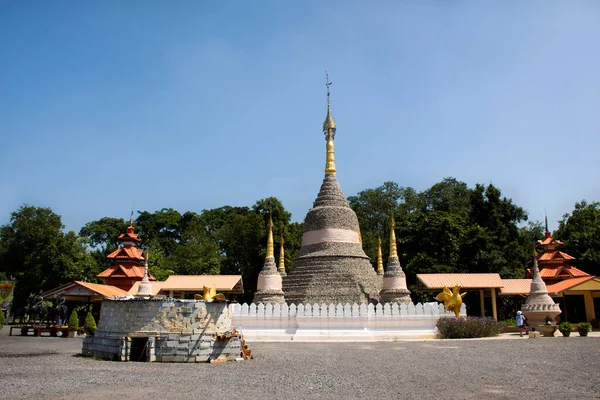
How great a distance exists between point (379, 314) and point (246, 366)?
1227cm

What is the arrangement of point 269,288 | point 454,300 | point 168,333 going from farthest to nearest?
point 269,288 < point 454,300 < point 168,333

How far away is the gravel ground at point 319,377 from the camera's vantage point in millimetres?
8498

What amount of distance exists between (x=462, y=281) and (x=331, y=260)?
8063 millimetres

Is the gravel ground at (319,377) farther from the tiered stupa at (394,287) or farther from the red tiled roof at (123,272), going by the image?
the red tiled roof at (123,272)

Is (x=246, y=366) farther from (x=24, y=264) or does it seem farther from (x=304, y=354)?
(x=24, y=264)

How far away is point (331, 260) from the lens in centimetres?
2748

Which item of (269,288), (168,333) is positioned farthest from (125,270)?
(168,333)

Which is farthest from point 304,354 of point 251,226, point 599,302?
point 251,226

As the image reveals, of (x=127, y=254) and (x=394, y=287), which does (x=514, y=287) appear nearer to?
(x=394, y=287)

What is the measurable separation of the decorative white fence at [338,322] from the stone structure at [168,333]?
381 inches

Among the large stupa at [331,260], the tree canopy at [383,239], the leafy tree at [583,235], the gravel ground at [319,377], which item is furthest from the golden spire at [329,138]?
the leafy tree at [583,235]

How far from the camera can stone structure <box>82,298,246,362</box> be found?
1327 cm

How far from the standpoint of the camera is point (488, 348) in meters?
16.8

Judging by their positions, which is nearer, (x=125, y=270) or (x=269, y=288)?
(x=269, y=288)
